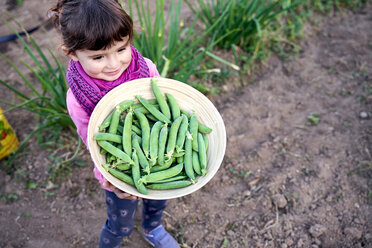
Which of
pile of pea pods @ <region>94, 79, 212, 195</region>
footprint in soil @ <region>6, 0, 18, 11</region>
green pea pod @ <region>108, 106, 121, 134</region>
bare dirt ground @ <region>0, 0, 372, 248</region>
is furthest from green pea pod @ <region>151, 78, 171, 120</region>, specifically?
footprint in soil @ <region>6, 0, 18, 11</region>

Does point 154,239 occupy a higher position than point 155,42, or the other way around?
point 155,42

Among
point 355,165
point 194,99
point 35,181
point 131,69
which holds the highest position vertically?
point 131,69

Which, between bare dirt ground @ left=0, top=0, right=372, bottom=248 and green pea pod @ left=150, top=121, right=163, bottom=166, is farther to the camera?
bare dirt ground @ left=0, top=0, right=372, bottom=248

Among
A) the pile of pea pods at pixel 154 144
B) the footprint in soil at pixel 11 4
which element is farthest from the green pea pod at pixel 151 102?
the footprint in soil at pixel 11 4

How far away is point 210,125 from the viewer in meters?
1.68

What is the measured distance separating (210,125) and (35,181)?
1.67m

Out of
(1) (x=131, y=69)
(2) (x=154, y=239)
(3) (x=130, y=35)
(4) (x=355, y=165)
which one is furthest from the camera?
(4) (x=355, y=165)

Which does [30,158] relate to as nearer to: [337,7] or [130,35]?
[130,35]

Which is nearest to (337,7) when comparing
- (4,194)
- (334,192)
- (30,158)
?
(334,192)

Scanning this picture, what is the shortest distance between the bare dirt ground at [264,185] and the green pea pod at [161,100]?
1.05 m

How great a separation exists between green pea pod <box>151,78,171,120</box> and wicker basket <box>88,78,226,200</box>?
31 mm

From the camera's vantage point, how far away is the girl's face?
4.51 feet

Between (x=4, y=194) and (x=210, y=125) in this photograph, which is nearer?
(x=210, y=125)

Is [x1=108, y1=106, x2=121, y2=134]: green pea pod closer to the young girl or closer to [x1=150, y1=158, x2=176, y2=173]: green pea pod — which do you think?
the young girl
